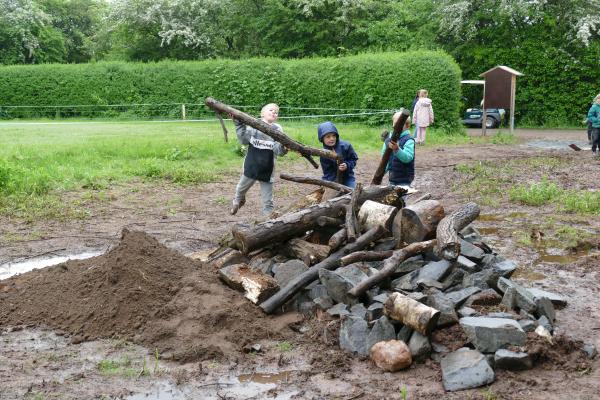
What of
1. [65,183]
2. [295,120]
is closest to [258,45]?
[295,120]

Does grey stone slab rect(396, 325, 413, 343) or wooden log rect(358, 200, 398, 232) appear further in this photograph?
wooden log rect(358, 200, 398, 232)

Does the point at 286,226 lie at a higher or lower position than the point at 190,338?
higher

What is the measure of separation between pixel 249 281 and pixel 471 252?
2109 millimetres

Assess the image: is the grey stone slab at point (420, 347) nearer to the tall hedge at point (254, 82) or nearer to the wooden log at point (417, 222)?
the wooden log at point (417, 222)

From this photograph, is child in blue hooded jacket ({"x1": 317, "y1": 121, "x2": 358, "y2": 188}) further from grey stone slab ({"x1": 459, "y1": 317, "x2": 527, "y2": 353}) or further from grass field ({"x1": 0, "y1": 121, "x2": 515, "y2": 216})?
grass field ({"x1": 0, "y1": 121, "x2": 515, "y2": 216})

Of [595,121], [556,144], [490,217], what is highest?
[595,121]

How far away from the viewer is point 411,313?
500cm

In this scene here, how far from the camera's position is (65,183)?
12219 mm

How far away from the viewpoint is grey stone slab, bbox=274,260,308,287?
20.4 feet

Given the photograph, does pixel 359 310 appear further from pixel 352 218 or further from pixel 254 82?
pixel 254 82

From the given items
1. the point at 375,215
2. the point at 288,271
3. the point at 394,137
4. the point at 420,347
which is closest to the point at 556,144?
the point at 394,137

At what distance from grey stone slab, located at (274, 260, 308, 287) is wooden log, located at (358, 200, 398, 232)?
882mm

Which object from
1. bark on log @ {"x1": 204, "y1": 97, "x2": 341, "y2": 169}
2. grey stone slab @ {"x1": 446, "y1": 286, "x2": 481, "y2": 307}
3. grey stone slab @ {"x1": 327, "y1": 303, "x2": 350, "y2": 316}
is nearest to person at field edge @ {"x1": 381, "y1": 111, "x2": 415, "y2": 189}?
bark on log @ {"x1": 204, "y1": 97, "x2": 341, "y2": 169}

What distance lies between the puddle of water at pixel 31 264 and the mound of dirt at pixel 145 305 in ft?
2.80
